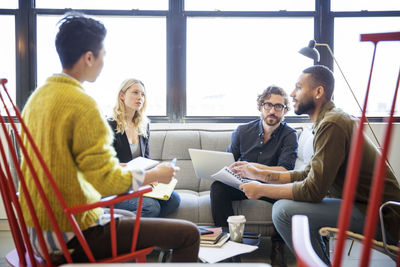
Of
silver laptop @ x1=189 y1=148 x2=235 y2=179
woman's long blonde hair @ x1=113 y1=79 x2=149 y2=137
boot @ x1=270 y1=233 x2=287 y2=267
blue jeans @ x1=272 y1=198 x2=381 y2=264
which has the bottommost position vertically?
boot @ x1=270 y1=233 x2=287 y2=267

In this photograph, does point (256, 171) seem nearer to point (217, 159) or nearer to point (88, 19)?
point (217, 159)

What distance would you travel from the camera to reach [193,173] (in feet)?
10.4

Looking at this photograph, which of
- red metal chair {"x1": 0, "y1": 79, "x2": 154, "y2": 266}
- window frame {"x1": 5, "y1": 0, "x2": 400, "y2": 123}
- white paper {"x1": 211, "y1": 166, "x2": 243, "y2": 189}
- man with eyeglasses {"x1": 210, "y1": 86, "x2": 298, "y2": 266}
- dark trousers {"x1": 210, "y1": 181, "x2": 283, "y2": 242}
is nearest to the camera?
red metal chair {"x1": 0, "y1": 79, "x2": 154, "y2": 266}

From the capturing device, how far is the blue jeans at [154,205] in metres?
2.34

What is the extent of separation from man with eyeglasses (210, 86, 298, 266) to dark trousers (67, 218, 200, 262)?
1247 mm

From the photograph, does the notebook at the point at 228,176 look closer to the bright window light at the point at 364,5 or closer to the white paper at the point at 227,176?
the white paper at the point at 227,176

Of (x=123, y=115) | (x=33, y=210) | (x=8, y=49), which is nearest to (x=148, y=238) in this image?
(x=33, y=210)

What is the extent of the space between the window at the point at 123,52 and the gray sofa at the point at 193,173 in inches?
31.2

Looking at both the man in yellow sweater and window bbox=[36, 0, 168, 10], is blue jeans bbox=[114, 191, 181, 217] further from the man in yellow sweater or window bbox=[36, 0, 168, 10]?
window bbox=[36, 0, 168, 10]

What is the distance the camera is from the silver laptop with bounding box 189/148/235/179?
A: 7.50 ft

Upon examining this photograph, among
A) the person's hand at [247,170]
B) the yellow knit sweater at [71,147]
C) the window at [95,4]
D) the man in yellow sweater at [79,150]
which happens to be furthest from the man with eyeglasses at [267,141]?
the window at [95,4]

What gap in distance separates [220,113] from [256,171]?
1557mm

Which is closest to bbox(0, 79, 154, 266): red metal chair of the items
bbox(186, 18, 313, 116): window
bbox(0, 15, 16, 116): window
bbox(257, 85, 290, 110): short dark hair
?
bbox(257, 85, 290, 110): short dark hair

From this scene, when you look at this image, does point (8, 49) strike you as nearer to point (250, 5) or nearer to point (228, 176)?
point (250, 5)
